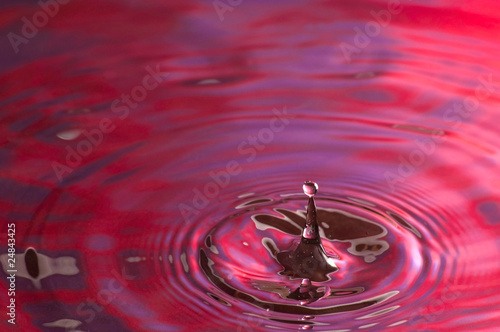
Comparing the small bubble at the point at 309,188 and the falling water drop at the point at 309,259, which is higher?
the small bubble at the point at 309,188

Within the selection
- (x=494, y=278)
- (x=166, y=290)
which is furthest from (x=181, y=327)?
(x=494, y=278)

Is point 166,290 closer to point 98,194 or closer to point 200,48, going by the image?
point 98,194

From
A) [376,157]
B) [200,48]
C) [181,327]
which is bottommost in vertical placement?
[181,327]

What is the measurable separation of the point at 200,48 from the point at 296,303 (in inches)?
10.1

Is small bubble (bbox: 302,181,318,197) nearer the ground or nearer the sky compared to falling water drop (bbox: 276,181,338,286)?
nearer the sky

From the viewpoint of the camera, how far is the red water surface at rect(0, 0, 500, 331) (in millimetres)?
347

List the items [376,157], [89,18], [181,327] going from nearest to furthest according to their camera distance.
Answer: [181,327], [376,157], [89,18]

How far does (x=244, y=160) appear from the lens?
462 millimetres

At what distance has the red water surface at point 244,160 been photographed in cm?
35

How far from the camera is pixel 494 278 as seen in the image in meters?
0.37

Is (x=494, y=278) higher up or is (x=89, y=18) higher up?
(x=89, y=18)

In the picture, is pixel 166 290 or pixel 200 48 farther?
pixel 200 48

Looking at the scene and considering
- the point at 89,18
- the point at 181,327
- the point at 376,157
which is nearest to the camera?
the point at 181,327

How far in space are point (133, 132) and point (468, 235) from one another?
0.65 ft
